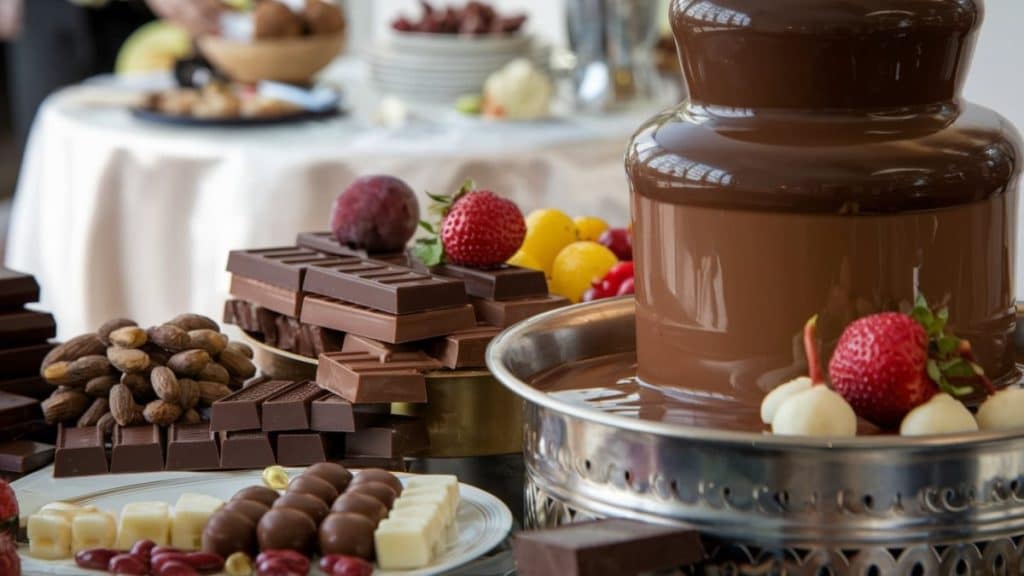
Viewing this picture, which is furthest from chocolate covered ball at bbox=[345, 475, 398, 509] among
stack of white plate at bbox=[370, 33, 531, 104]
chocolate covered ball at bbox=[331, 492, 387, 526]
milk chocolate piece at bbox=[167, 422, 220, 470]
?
stack of white plate at bbox=[370, 33, 531, 104]

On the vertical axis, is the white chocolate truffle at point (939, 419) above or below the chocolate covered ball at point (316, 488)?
above

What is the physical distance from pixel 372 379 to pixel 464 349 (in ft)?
0.31

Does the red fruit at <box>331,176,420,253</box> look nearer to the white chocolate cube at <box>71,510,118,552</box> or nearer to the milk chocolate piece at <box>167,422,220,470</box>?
the milk chocolate piece at <box>167,422,220,470</box>

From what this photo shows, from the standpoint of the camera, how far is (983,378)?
931mm

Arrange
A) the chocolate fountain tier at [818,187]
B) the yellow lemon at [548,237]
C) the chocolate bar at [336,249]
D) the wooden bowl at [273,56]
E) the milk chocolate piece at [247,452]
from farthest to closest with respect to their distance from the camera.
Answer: the wooden bowl at [273,56], the yellow lemon at [548,237], the chocolate bar at [336,249], the milk chocolate piece at [247,452], the chocolate fountain tier at [818,187]

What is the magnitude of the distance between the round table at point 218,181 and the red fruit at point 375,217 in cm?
115

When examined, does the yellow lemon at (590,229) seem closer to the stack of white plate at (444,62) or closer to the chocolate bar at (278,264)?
the chocolate bar at (278,264)

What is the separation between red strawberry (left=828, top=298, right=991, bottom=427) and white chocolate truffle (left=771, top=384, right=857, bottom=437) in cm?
3

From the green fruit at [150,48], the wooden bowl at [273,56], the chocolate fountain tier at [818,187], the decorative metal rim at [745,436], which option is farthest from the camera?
the green fruit at [150,48]

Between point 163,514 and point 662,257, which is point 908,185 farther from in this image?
Result: point 163,514

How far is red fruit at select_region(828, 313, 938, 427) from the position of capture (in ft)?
2.96

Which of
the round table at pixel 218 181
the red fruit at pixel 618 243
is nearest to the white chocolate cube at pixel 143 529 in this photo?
the red fruit at pixel 618 243

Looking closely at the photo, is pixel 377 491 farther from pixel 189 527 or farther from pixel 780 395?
pixel 780 395

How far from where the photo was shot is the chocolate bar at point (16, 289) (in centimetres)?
141
